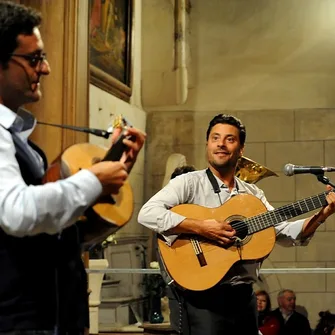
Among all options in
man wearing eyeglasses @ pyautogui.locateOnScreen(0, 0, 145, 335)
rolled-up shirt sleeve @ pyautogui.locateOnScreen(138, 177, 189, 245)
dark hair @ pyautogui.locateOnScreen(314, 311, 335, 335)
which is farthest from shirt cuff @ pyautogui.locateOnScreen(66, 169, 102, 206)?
dark hair @ pyautogui.locateOnScreen(314, 311, 335, 335)

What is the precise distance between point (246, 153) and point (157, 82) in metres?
1.46

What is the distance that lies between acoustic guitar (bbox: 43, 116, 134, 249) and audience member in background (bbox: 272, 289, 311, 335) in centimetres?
545

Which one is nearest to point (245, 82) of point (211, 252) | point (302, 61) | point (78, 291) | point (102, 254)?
point (302, 61)

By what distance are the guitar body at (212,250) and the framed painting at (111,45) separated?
14.0 feet

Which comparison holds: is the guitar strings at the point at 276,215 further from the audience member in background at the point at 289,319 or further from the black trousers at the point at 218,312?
the audience member in background at the point at 289,319

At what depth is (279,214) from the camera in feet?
12.2

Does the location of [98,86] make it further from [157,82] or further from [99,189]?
[99,189]

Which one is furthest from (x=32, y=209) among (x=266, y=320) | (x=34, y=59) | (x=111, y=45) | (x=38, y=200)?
(x=111, y=45)

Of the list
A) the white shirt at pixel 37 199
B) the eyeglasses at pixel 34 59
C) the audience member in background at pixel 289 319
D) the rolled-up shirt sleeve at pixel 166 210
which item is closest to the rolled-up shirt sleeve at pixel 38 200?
the white shirt at pixel 37 199

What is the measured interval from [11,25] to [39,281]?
63 cm

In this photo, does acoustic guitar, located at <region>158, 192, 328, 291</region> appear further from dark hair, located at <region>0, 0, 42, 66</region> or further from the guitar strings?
dark hair, located at <region>0, 0, 42, 66</region>

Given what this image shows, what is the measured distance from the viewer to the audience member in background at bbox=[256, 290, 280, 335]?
22.9ft

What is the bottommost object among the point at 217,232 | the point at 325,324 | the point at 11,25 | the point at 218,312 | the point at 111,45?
the point at 325,324

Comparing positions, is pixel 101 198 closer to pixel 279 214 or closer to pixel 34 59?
pixel 34 59
